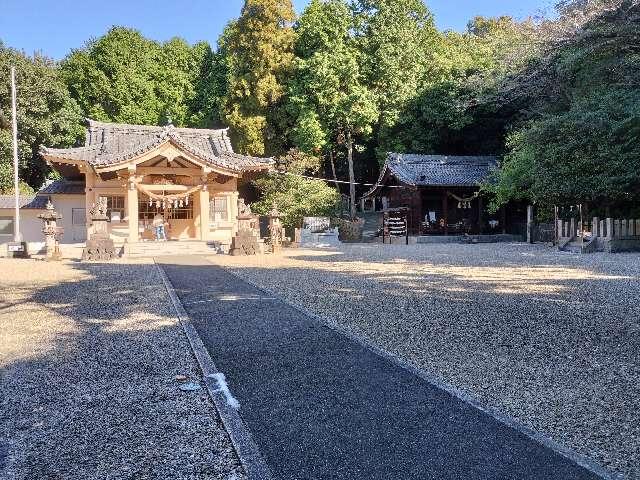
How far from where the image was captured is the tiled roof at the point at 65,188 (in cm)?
2236

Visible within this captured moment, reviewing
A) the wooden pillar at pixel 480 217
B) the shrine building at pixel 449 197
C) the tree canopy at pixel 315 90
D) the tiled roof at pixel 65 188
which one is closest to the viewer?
the tiled roof at pixel 65 188

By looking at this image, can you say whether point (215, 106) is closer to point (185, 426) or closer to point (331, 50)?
point (331, 50)

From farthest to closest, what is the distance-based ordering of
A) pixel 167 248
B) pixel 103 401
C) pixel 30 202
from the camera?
1. pixel 30 202
2. pixel 167 248
3. pixel 103 401

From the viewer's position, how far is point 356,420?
9.87 ft

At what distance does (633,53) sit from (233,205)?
1526 cm

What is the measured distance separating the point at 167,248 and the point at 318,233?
739 cm

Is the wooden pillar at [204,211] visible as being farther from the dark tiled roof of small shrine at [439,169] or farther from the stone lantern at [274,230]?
the dark tiled roof of small shrine at [439,169]

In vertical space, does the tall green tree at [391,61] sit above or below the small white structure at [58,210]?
above

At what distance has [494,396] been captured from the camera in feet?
11.2

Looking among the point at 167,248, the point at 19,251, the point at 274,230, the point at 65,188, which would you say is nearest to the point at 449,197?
the point at 274,230

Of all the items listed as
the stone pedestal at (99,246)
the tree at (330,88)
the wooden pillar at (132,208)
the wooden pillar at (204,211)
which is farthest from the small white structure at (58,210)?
the tree at (330,88)

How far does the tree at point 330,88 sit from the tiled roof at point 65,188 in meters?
11.3

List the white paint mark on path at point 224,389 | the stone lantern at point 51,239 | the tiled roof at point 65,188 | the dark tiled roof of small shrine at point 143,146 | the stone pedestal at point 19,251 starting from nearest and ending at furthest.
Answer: the white paint mark on path at point 224,389 < the stone lantern at point 51,239 < the stone pedestal at point 19,251 < the dark tiled roof of small shrine at point 143,146 < the tiled roof at point 65,188

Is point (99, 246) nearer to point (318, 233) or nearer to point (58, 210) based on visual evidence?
point (58, 210)
